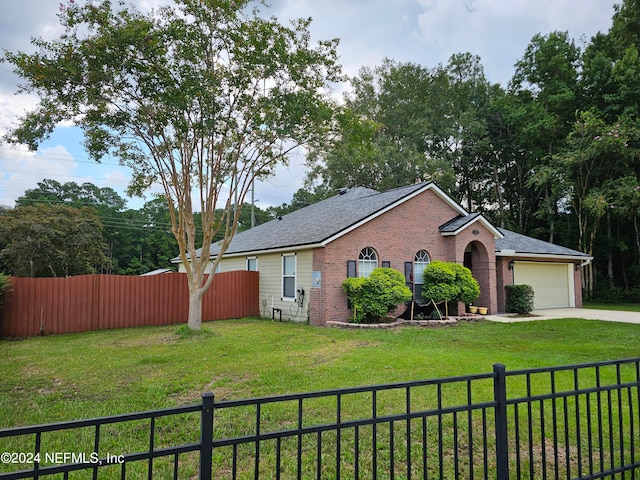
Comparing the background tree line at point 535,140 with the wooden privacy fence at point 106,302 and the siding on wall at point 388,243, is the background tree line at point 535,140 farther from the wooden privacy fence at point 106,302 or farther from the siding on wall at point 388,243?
the wooden privacy fence at point 106,302

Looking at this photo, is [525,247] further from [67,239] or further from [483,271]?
[67,239]

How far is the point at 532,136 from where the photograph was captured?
26.5 metres

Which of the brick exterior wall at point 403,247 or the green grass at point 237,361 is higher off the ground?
the brick exterior wall at point 403,247

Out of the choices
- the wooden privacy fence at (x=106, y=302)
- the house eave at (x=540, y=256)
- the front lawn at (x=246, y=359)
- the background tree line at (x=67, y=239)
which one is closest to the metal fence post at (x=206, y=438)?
the front lawn at (x=246, y=359)

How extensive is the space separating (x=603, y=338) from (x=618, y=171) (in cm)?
1813

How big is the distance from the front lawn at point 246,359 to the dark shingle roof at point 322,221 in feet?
12.2

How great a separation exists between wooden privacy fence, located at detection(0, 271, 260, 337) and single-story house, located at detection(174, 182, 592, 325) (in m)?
1.97

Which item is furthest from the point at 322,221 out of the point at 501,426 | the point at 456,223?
the point at 501,426

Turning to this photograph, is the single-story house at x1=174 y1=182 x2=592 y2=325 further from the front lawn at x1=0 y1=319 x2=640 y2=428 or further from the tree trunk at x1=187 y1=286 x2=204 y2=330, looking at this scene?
the tree trunk at x1=187 y1=286 x2=204 y2=330

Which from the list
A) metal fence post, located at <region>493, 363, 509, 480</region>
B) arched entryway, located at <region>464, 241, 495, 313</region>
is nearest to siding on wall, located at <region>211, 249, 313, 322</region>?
arched entryway, located at <region>464, 241, 495, 313</region>

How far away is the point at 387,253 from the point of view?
46.8ft

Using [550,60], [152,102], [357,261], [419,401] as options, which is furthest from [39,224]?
[550,60]

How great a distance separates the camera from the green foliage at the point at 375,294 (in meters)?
12.3

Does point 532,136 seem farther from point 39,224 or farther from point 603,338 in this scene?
point 39,224
